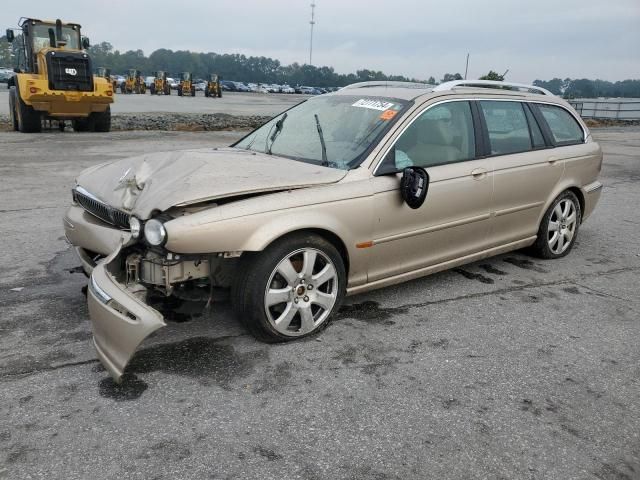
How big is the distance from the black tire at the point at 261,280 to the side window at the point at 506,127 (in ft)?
6.59

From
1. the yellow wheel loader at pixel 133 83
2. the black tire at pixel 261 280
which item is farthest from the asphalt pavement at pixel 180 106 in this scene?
the black tire at pixel 261 280

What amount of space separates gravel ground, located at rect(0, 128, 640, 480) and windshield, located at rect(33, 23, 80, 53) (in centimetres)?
1312

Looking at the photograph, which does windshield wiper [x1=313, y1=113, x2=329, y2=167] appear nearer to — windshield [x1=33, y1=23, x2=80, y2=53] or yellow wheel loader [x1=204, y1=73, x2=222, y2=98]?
windshield [x1=33, y1=23, x2=80, y2=53]

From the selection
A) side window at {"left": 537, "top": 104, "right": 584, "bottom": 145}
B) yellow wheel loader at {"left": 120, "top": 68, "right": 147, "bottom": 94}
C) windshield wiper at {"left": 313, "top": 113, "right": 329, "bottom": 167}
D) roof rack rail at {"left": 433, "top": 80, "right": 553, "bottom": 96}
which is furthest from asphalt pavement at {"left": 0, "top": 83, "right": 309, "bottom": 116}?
side window at {"left": 537, "top": 104, "right": 584, "bottom": 145}

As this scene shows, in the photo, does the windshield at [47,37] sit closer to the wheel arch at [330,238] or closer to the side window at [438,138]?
the side window at [438,138]

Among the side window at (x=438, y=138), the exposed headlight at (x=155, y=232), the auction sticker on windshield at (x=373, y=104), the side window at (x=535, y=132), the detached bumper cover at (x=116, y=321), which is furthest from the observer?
the side window at (x=535, y=132)

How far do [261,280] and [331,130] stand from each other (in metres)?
1.49

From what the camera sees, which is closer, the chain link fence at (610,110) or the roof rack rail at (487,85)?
the roof rack rail at (487,85)

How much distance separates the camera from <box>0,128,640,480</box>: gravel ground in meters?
2.51

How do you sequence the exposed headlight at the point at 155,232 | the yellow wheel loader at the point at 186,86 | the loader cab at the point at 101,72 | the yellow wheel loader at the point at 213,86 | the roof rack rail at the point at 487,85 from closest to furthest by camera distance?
the exposed headlight at the point at 155,232
the roof rack rail at the point at 487,85
the loader cab at the point at 101,72
the yellow wheel loader at the point at 186,86
the yellow wheel loader at the point at 213,86

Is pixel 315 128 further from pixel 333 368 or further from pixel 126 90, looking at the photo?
pixel 126 90

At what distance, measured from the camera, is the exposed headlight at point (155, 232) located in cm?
307

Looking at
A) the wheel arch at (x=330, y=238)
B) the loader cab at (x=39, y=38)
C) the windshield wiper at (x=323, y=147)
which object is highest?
the loader cab at (x=39, y=38)

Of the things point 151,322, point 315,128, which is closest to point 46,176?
point 315,128
